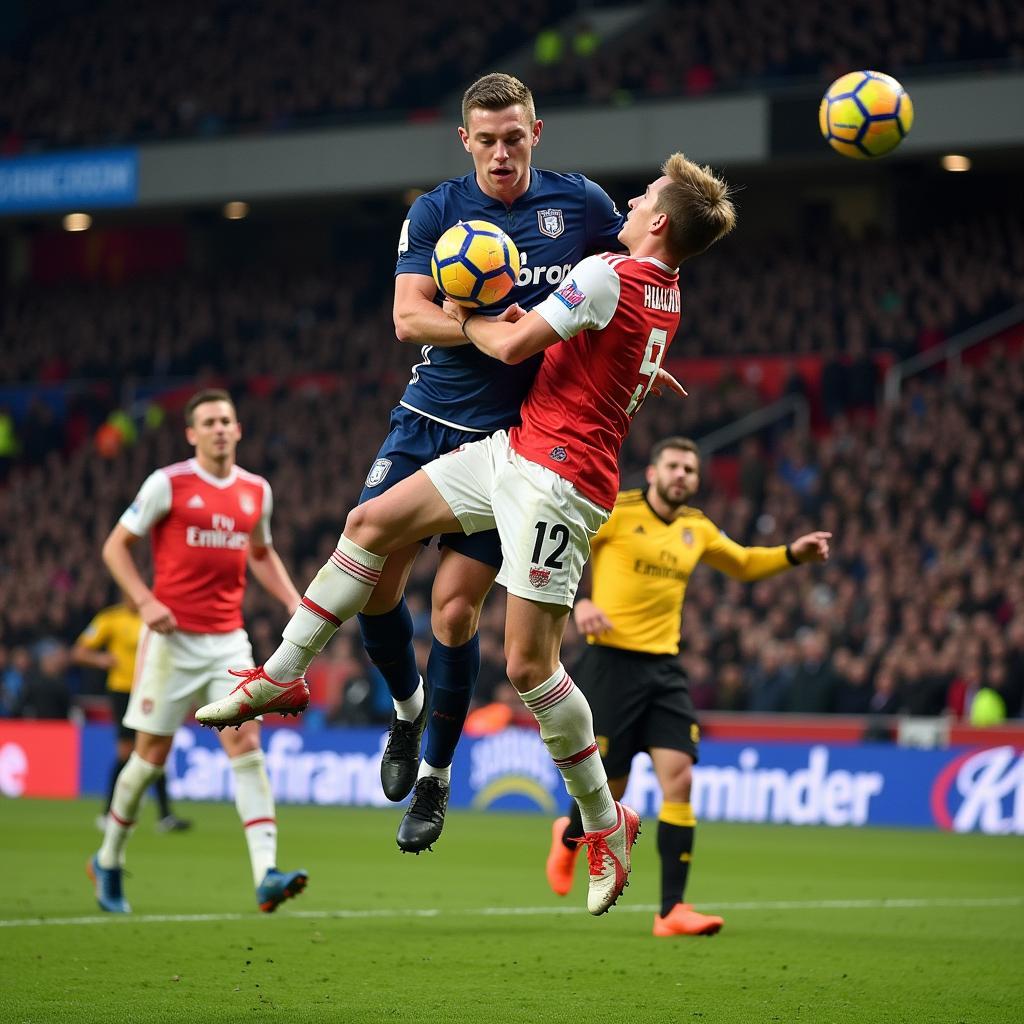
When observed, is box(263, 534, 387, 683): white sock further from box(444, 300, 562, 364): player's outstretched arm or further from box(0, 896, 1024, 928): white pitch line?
box(0, 896, 1024, 928): white pitch line

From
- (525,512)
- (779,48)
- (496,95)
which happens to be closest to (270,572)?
(525,512)

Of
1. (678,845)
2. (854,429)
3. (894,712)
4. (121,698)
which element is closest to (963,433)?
(854,429)

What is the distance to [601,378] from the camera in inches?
257

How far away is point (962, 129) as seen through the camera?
23.7 meters

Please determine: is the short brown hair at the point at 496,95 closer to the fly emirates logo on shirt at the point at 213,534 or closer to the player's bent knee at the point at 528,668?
the player's bent knee at the point at 528,668

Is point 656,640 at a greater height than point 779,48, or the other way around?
point 779,48

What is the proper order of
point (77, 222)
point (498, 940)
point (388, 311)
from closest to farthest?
point (498, 940) → point (388, 311) → point (77, 222)

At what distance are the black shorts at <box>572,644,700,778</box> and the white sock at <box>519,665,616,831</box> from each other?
2698 millimetres

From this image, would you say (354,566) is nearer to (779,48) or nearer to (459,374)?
(459,374)

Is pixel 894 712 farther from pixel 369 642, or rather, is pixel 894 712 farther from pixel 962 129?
pixel 369 642

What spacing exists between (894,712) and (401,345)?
13.3 meters

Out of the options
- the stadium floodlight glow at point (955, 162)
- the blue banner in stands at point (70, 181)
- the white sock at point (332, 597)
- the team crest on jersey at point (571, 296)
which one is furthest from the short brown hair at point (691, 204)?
the blue banner in stands at point (70, 181)

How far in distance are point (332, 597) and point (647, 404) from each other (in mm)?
19487

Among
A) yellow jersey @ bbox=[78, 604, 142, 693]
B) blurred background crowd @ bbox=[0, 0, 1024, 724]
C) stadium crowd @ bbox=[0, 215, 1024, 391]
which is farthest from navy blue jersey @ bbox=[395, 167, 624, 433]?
stadium crowd @ bbox=[0, 215, 1024, 391]
